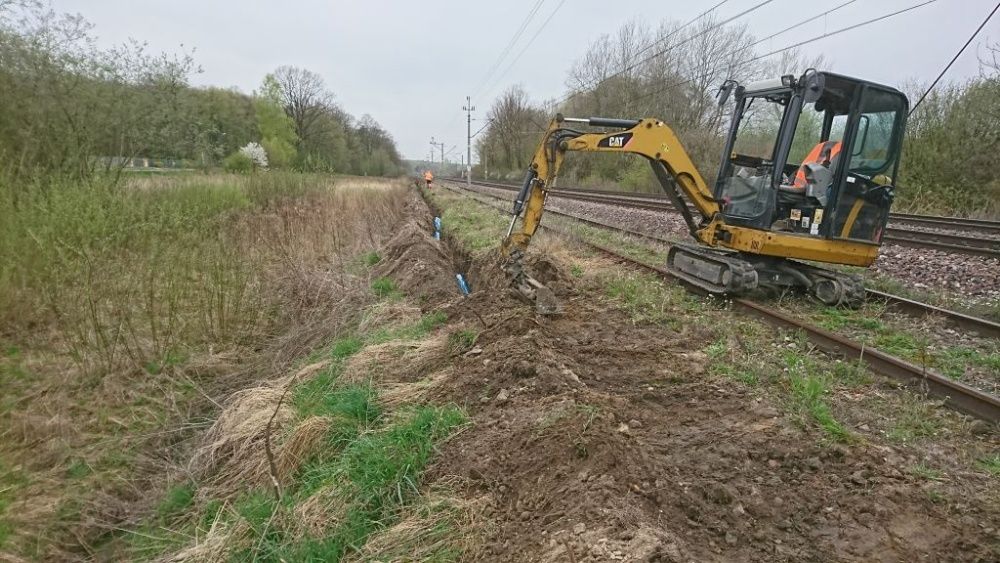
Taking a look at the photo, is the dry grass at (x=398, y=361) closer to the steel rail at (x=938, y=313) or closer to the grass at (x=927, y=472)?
the grass at (x=927, y=472)

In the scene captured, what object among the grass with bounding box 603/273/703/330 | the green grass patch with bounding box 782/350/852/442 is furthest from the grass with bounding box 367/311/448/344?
the green grass patch with bounding box 782/350/852/442

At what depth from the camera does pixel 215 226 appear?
9.03 m

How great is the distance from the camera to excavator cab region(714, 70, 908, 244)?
646cm

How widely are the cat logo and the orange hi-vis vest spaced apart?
2.33 metres

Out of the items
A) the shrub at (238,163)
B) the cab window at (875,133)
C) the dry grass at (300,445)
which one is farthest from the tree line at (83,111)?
the cab window at (875,133)

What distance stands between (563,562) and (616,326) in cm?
384

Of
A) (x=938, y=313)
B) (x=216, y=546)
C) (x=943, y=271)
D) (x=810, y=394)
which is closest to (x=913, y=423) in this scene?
(x=810, y=394)

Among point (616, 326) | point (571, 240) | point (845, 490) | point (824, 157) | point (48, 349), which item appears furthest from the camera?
point (571, 240)

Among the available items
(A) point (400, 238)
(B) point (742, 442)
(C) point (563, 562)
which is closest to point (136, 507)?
(C) point (563, 562)

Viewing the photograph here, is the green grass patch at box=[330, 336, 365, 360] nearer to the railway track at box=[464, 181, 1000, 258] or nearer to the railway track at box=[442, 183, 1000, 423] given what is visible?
the railway track at box=[442, 183, 1000, 423]

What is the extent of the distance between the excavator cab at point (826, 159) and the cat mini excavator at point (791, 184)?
1cm

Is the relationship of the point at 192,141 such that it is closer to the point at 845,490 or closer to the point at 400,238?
the point at 400,238

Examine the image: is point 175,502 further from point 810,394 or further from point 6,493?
point 810,394

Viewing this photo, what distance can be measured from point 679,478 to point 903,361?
3.06m
